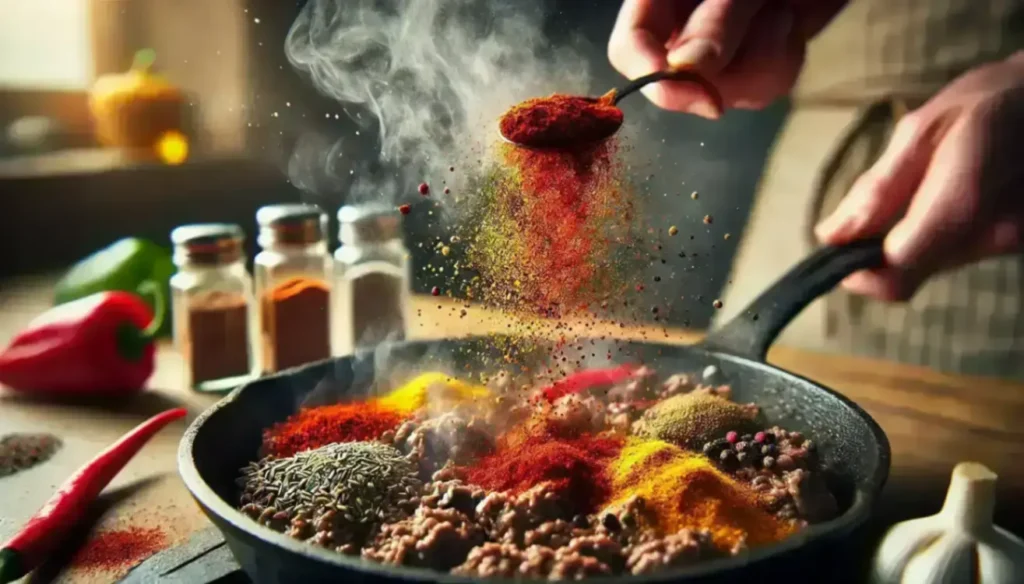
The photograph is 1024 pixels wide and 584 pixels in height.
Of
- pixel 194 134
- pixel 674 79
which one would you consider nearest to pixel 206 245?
pixel 674 79

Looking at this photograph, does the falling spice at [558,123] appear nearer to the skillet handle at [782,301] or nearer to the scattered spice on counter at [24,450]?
the skillet handle at [782,301]

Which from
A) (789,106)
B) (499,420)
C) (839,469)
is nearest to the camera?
(839,469)

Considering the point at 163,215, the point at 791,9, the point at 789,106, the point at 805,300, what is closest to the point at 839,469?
the point at 805,300

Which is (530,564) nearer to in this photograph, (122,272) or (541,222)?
(541,222)

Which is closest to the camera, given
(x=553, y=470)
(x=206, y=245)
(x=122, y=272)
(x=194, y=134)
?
(x=553, y=470)

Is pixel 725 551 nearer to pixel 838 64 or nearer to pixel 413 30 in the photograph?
pixel 413 30

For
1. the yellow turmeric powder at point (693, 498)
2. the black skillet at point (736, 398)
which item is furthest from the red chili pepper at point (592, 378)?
the yellow turmeric powder at point (693, 498)
